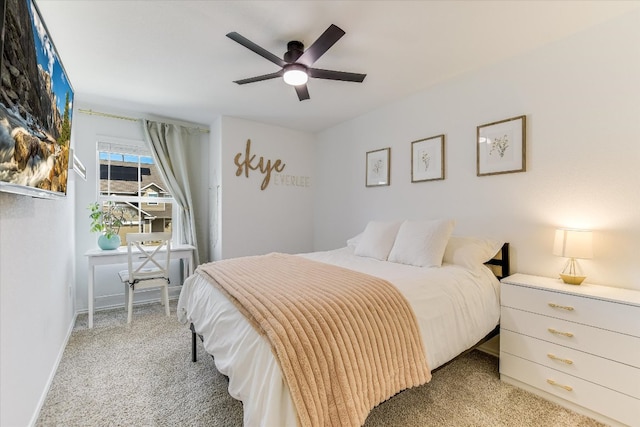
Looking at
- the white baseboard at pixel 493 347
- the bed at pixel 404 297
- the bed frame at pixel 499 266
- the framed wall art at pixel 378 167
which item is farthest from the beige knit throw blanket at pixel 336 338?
the framed wall art at pixel 378 167

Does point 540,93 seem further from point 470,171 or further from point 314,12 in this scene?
point 314,12

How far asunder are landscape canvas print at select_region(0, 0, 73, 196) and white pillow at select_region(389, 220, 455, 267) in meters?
2.41

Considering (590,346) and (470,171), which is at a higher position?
(470,171)

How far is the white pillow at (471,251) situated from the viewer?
2.27m

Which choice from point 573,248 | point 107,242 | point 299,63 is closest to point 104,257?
point 107,242

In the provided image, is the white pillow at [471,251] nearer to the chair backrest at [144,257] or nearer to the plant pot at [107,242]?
the chair backrest at [144,257]

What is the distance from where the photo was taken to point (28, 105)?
1.18m

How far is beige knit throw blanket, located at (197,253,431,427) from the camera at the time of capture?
112cm

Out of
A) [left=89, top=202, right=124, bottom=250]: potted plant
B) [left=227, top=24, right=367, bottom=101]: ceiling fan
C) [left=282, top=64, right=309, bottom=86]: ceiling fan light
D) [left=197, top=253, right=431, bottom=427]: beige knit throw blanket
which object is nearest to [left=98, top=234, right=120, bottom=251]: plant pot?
[left=89, top=202, right=124, bottom=250]: potted plant

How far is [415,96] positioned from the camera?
10.2 ft

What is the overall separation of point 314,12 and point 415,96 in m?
1.70

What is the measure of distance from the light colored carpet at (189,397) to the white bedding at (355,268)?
322mm

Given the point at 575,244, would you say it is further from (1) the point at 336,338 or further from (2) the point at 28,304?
(2) the point at 28,304

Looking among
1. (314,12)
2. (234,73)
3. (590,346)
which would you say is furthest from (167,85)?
(590,346)
